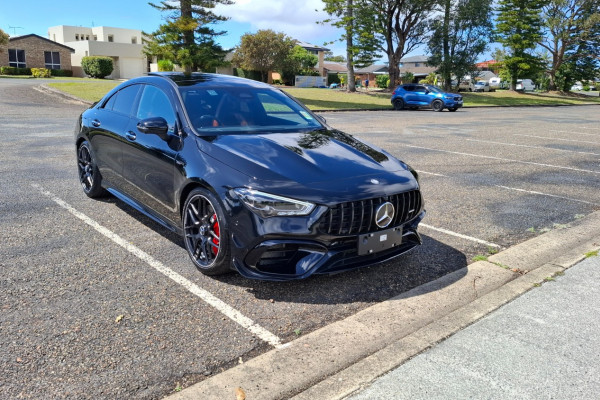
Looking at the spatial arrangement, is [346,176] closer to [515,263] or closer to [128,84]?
[515,263]

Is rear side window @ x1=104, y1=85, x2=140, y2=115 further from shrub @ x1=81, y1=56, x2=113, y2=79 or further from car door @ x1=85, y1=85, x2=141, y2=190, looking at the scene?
shrub @ x1=81, y1=56, x2=113, y2=79

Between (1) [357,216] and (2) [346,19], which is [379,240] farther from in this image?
(2) [346,19]

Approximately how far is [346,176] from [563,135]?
14.5 meters

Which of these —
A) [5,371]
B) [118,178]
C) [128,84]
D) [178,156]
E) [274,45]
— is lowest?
[5,371]

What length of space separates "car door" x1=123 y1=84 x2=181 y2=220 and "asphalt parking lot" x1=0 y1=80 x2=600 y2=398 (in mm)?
451

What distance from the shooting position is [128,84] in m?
5.66

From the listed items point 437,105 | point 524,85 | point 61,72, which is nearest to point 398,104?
point 437,105

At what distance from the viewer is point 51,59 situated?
56156 mm

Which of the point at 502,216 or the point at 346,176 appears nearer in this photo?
the point at 346,176

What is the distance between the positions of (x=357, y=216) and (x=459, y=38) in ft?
142

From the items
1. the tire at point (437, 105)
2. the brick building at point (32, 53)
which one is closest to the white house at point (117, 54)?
the brick building at point (32, 53)

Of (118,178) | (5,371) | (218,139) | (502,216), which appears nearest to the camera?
(5,371)

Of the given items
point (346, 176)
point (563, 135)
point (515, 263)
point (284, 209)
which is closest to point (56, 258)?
point (284, 209)

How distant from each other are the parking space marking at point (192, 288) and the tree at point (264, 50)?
55406 mm
